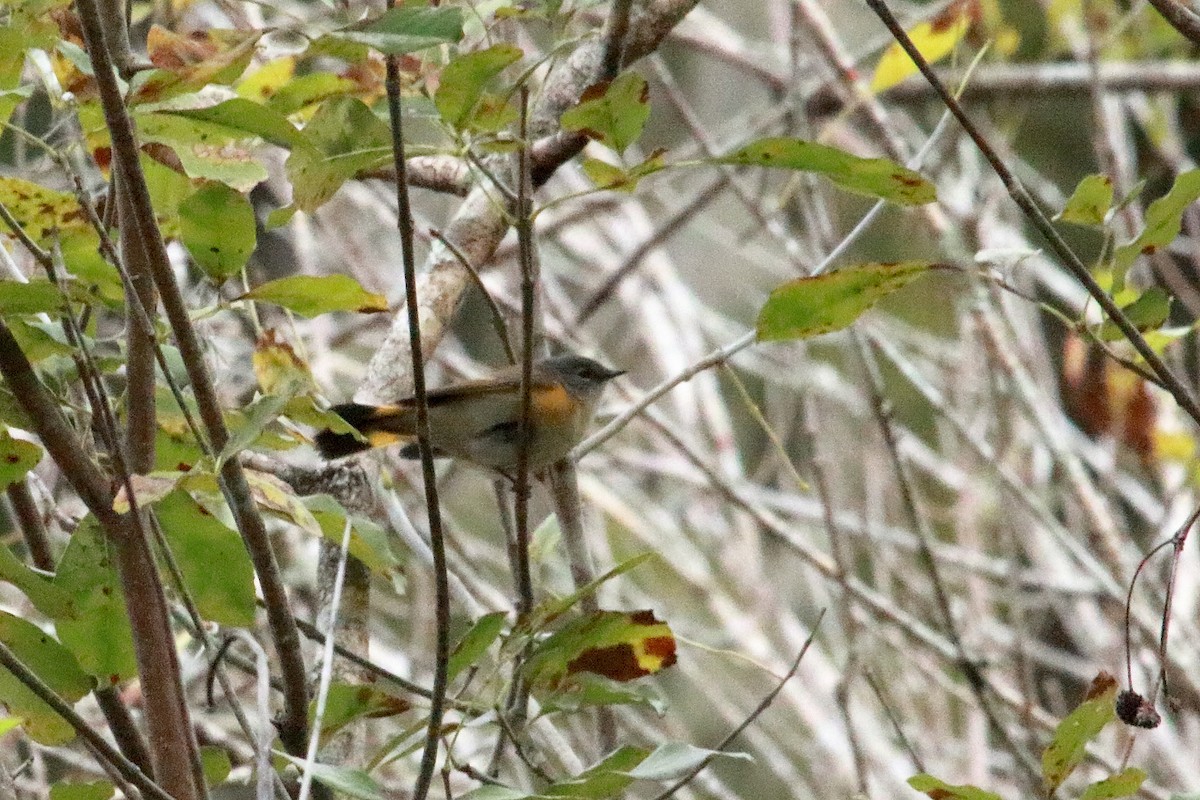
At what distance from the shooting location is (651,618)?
123cm

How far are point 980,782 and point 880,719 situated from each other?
1173mm

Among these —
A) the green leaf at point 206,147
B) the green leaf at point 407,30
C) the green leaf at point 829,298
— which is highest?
the green leaf at point 407,30

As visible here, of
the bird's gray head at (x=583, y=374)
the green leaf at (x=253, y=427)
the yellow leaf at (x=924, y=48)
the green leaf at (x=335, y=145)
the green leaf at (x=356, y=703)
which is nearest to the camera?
the green leaf at (x=253, y=427)

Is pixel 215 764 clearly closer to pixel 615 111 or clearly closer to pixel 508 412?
pixel 615 111

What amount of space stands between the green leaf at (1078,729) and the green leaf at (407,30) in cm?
78

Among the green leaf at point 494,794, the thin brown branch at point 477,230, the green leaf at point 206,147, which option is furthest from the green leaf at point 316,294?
the thin brown branch at point 477,230

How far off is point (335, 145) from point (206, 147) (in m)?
0.19

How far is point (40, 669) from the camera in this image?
121 cm

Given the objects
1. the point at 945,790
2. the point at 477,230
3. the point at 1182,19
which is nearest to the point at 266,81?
the point at 477,230

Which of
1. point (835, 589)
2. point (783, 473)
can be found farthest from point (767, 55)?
point (835, 589)

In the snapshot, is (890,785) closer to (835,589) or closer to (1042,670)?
(835,589)

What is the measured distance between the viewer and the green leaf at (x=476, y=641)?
120cm

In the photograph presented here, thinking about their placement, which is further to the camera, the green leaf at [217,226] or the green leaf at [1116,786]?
the green leaf at [217,226]

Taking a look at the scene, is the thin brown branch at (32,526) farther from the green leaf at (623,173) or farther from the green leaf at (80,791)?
the green leaf at (623,173)
